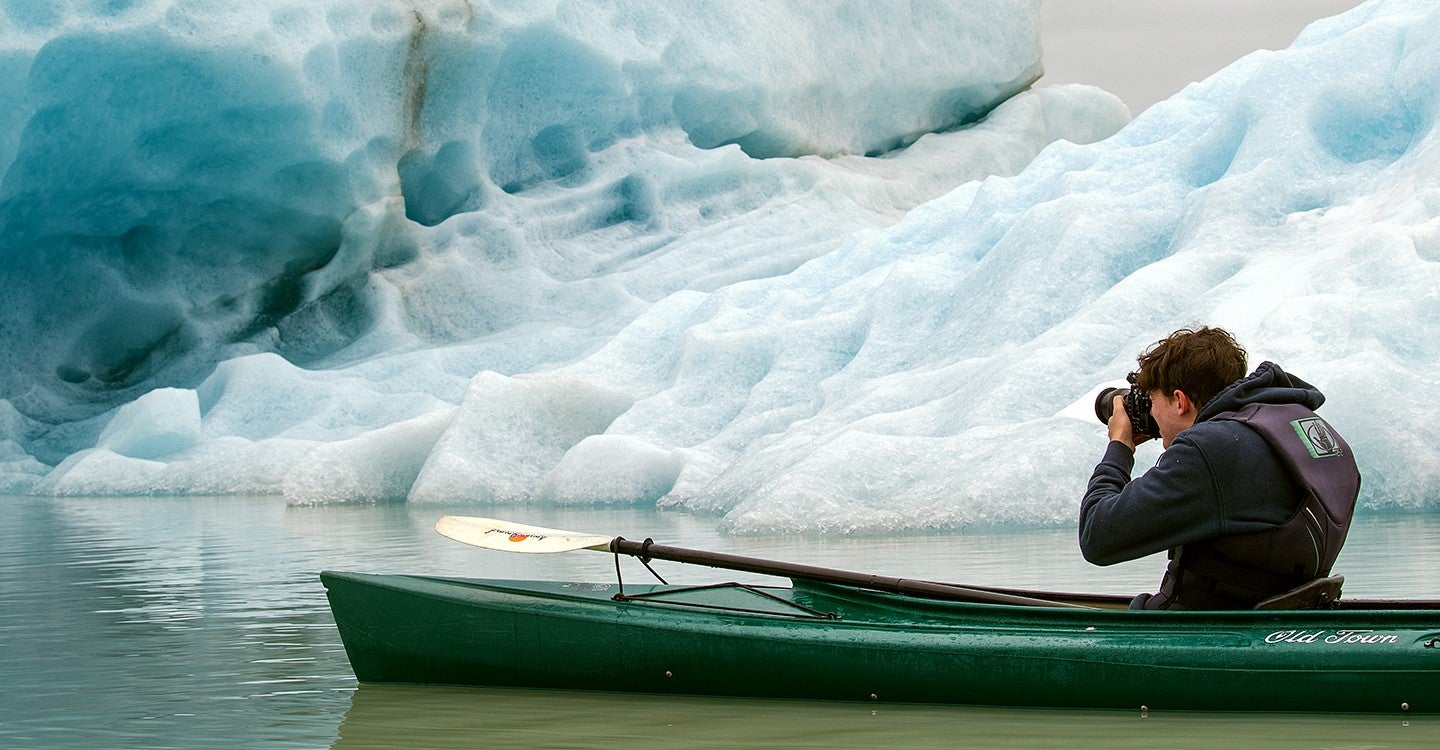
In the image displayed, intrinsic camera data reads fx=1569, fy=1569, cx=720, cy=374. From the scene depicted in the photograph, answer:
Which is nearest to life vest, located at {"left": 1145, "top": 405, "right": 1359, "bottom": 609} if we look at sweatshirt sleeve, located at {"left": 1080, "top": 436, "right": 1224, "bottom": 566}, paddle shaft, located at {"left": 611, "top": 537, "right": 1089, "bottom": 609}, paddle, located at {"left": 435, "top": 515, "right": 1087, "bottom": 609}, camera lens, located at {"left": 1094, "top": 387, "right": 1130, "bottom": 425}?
sweatshirt sleeve, located at {"left": 1080, "top": 436, "right": 1224, "bottom": 566}

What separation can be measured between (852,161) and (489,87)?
5.01 m

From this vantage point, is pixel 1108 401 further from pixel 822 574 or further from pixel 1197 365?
pixel 822 574

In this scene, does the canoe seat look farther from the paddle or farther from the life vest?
the paddle

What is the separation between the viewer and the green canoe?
2914 mm

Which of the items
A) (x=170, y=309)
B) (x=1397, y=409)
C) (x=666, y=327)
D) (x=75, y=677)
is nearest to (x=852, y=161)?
(x=666, y=327)

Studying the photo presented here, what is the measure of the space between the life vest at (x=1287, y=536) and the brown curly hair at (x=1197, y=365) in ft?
0.29

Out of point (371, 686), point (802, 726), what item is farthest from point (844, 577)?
point (371, 686)

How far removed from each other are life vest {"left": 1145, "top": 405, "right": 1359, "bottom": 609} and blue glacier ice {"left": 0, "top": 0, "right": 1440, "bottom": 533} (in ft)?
14.3

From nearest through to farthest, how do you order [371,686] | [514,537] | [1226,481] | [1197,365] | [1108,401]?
[1226,481] < [1197,365] < [1108,401] < [371,686] < [514,537]

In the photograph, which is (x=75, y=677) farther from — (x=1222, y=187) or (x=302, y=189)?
(x=302, y=189)

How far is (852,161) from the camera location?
1908cm

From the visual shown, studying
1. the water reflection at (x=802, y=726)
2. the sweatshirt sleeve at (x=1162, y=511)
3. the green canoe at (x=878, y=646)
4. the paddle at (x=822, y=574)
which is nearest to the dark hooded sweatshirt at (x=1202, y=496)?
the sweatshirt sleeve at (x=1162, y=511)

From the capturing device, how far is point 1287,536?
9.12ft

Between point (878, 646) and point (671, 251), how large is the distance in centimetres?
1328
